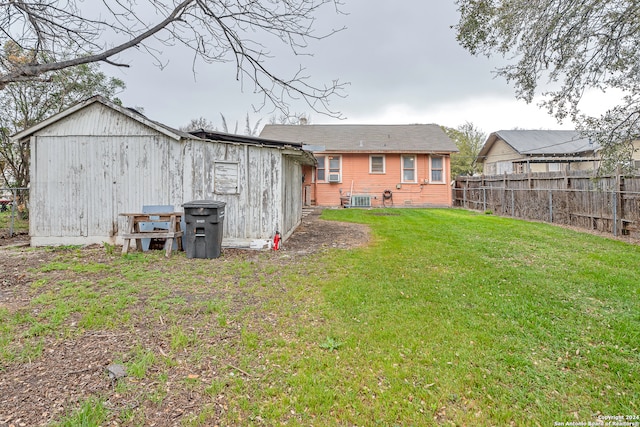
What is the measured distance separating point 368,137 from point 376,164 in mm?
2100

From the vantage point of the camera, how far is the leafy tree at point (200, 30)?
12.7 ft

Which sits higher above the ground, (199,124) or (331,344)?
(199,124)

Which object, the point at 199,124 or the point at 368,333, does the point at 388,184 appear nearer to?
the point at 368,333

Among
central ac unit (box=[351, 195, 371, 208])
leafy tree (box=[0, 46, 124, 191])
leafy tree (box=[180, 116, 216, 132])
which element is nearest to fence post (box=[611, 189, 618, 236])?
central ac unit (box=[351, 195, 371, 208])

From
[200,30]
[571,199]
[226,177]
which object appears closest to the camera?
[200,30]

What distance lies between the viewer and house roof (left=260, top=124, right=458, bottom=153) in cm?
1695

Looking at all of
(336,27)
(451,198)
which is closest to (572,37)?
(336,27)

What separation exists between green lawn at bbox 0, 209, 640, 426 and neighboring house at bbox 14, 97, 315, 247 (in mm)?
1706

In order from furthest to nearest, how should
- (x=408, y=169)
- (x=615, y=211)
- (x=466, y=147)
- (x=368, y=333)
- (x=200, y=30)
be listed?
(x=466, y=147) → (x=408, y=169) → (x=615, y=211) → (x=200, y=30) → (x=368, y=333)

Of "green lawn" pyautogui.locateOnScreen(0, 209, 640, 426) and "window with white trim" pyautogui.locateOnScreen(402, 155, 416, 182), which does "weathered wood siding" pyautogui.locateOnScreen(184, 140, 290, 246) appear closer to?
"green lawn" pyautogui.locateOnScreen(0, 209, 640, 426)

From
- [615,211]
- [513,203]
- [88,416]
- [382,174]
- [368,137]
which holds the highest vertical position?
[368,137]

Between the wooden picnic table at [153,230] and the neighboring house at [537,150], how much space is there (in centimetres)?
2002

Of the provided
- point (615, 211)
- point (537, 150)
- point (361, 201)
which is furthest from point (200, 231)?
point (537, 150)

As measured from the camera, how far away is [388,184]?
678 inches
